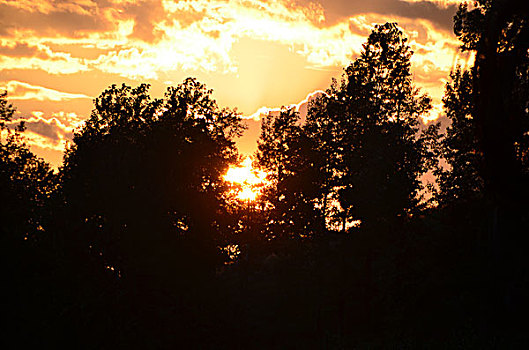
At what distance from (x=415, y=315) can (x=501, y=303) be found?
6.03 m

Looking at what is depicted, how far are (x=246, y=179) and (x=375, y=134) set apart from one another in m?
13.3

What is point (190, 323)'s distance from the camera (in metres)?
36.1

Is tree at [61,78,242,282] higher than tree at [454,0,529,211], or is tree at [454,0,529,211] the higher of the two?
tree at [61,78,242,282]

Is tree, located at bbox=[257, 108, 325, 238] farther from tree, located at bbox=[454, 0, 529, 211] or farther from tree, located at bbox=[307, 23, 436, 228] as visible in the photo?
tree, located at bbox=[454, 0, 529, 211]

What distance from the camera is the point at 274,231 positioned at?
47.3 m

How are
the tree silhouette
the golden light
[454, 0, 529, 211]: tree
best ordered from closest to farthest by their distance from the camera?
[454, 0, 529, 211]: tree
the tree silhouette
the golden light

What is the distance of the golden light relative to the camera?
147 ft

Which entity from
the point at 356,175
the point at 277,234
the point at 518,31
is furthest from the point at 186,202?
the point at 518,31

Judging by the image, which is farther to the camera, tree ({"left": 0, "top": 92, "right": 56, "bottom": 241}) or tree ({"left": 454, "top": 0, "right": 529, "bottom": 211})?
tree ({"left": 0, "top": 92, "right": 56, "bottom": 241})

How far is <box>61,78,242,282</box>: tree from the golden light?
1280mm

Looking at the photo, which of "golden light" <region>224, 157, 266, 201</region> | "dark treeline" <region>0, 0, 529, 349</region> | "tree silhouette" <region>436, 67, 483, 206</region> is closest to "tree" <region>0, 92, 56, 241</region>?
"dark treeline" <region>0, 0, 529, 349</region>

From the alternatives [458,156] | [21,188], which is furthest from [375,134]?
[21,188]

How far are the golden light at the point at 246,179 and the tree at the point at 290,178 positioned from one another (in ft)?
2.87

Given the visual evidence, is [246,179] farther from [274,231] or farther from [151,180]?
[151,180]
